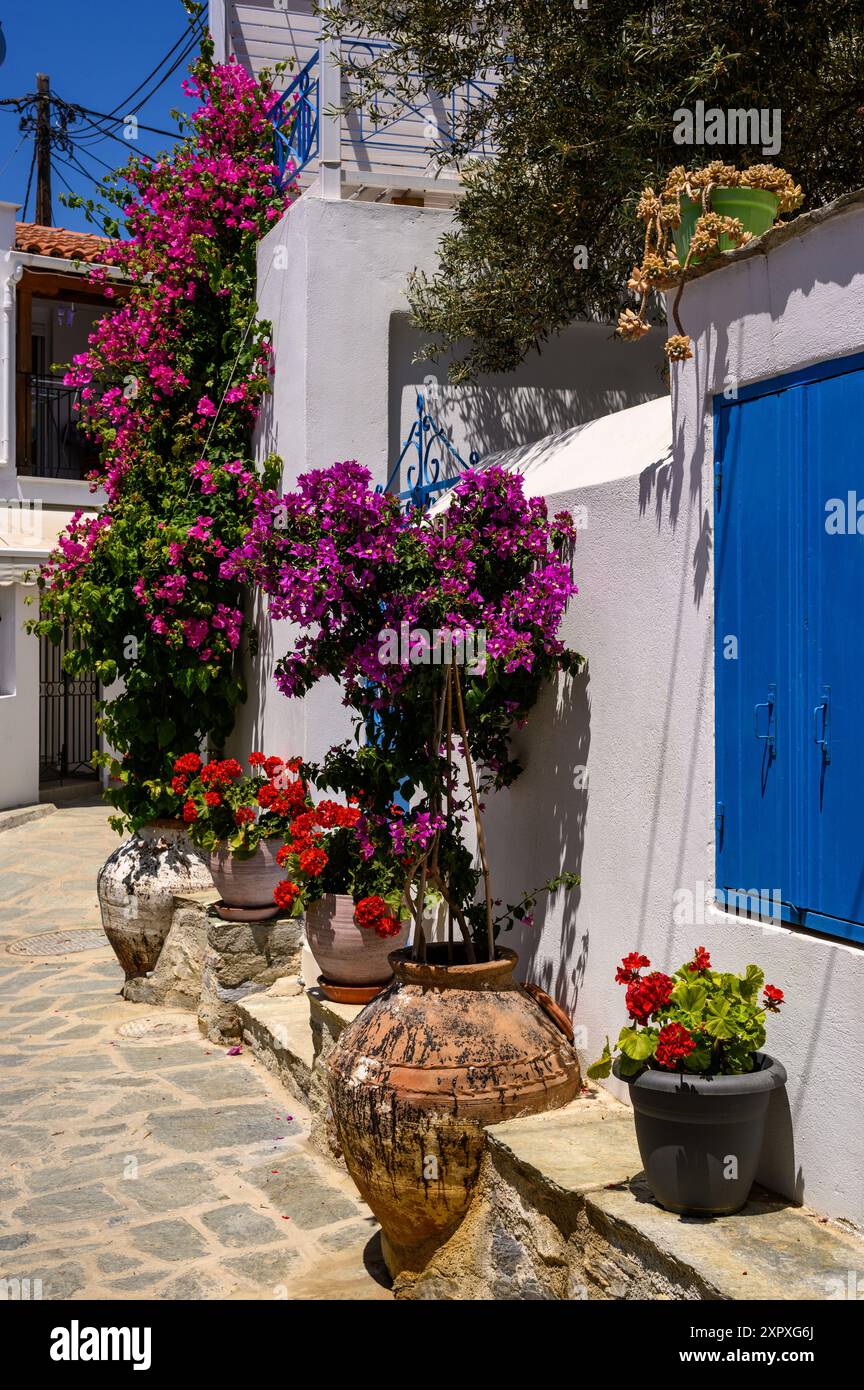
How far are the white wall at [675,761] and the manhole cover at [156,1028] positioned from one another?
3.40m

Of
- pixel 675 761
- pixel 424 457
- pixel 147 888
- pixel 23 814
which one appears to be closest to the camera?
pixel 675 761

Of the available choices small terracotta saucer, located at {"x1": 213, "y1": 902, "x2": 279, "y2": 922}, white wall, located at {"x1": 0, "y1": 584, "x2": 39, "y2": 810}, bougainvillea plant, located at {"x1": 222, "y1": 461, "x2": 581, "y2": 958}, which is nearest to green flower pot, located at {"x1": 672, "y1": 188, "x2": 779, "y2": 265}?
bougainvillea plant, located at {"x1": 222, "y1": 461, "x2": 581, "y2": 958}

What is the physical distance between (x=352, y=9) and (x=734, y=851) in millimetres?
5913

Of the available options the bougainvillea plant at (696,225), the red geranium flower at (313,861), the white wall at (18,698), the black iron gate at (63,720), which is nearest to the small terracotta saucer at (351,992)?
the red geranium flower at (313,861)

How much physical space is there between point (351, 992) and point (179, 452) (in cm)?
425

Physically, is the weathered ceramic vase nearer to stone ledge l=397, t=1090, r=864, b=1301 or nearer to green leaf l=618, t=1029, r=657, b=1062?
stone ledge l=397, t=1090, r=864, b=1301

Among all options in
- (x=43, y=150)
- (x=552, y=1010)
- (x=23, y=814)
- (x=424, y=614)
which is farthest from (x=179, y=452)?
(x=43, y=150)

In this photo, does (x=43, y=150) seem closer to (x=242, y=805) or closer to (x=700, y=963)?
(x=242, y=805)

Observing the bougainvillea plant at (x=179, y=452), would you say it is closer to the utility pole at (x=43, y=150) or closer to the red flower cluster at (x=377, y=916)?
the red flower cluster at (x=377, y=916)

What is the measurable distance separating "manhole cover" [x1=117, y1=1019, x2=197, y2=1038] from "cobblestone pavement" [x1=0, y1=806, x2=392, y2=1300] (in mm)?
13

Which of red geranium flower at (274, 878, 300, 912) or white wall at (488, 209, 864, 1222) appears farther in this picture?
red geranium flower at (274, 878, 300, 912)

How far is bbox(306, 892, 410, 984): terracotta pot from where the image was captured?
249 inches

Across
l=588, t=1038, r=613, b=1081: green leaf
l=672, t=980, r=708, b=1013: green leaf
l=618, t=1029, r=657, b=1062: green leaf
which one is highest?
l=672, t=980, r=708, b=1013: green leaf

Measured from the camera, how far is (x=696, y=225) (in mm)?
4320
